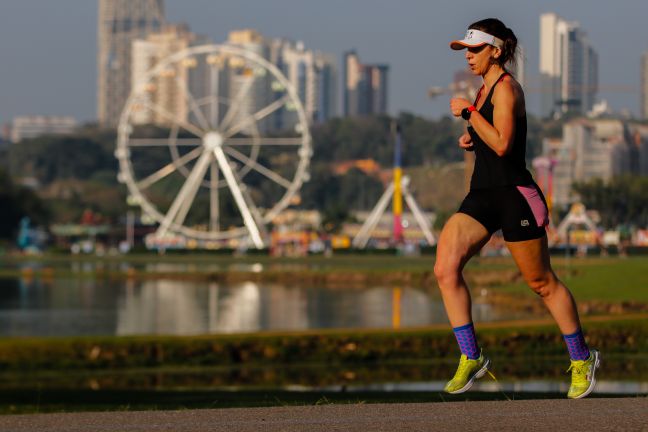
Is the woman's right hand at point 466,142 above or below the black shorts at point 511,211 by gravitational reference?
above

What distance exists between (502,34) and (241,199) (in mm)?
89750

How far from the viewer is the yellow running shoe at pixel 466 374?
9.38m

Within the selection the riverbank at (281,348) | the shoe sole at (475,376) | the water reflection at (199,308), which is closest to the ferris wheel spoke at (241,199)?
the water reflection at (199,308)

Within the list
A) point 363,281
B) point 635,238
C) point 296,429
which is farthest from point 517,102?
point 635,238

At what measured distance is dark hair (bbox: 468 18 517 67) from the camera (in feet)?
31.3

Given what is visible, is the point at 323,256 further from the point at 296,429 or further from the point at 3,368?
the point at 296,429

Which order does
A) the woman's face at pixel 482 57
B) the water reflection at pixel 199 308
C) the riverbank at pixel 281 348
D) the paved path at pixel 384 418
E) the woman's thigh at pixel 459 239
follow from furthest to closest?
the water reflection at pixel 199 308, the riverbank at pixel 281 348, the woman's face at pixel 482 57, the woman's thigh at pixel 459 239, the paved path at pixel 384 418

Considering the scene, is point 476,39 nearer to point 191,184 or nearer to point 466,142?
point 466,142

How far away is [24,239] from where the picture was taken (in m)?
134

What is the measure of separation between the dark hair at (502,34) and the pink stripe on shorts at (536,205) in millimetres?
824

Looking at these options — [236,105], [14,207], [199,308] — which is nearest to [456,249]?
[199,308]

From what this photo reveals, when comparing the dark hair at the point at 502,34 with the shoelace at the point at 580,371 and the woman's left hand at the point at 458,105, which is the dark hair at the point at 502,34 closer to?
the woman's left hand at the point at 458,105

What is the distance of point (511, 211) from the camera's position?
9.30 metres

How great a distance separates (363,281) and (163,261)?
1355 inches
